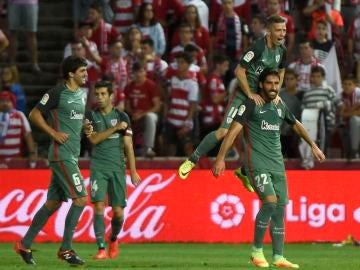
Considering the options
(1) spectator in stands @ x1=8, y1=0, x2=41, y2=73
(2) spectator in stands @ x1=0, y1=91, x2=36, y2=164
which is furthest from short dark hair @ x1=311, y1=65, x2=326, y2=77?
(1) spectator in stands @ x1=8, y1=0, x2=41, y2=73

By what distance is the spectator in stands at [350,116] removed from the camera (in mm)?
22703

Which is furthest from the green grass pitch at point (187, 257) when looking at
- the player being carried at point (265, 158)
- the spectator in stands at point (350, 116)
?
the spectator in stands at point (350, 116)

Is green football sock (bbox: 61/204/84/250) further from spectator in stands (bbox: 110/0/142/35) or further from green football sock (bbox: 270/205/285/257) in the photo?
spectator in stands (bbox: 110/0/142/35)

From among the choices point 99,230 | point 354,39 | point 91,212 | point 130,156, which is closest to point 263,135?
point 130,156

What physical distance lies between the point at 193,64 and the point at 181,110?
92 cm

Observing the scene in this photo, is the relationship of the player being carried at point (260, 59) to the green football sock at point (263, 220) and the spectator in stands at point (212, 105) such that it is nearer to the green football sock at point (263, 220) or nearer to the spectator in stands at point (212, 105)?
the green football sock at point (263, 220)

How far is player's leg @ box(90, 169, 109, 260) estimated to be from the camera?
17.8 meters

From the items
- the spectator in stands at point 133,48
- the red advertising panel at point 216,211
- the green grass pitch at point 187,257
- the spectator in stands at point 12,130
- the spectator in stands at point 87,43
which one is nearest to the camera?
the green grass pitch at point 187,257

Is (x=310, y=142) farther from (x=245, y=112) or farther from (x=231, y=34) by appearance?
(x=231, y=34)

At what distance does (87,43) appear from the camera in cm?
2445

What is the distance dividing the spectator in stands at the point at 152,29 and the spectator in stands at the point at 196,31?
295 mm

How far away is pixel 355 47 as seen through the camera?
25.3 m

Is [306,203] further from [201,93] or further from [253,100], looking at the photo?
[253,100]

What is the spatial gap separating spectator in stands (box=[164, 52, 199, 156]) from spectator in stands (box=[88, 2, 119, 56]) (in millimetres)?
2217
